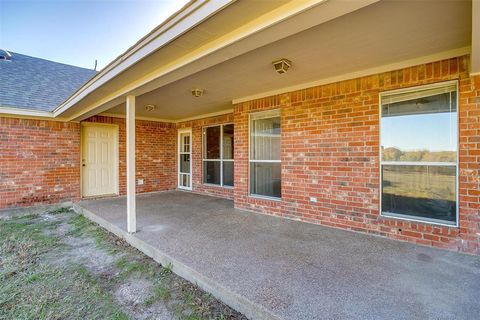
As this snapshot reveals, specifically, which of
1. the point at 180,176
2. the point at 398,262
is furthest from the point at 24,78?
the point at 398,262

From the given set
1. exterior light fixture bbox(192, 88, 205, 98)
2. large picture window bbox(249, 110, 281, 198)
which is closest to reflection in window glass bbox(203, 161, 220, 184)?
large picture window bbox(249, 110, 281, 198)

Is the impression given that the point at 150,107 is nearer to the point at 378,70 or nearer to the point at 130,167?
the point at 130,167

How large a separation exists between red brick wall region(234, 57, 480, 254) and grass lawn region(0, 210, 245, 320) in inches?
96.1

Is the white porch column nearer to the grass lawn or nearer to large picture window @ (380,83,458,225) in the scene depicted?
the grass lawn

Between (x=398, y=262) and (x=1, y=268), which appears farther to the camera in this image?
(x=1, y=268)

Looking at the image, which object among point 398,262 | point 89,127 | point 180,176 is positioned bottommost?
point 398,262

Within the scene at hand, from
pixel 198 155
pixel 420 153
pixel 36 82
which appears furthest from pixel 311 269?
pixel 36 82

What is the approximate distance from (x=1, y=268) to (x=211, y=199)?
13.3ft

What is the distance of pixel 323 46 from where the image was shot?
101 inches

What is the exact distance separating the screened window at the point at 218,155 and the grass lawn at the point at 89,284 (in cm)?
325

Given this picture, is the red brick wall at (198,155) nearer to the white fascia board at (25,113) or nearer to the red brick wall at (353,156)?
the red brick wall at (353,156)

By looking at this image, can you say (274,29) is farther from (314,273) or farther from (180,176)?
(180,176)

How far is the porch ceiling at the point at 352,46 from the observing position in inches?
78.1

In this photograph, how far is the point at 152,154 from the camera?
7.51m
